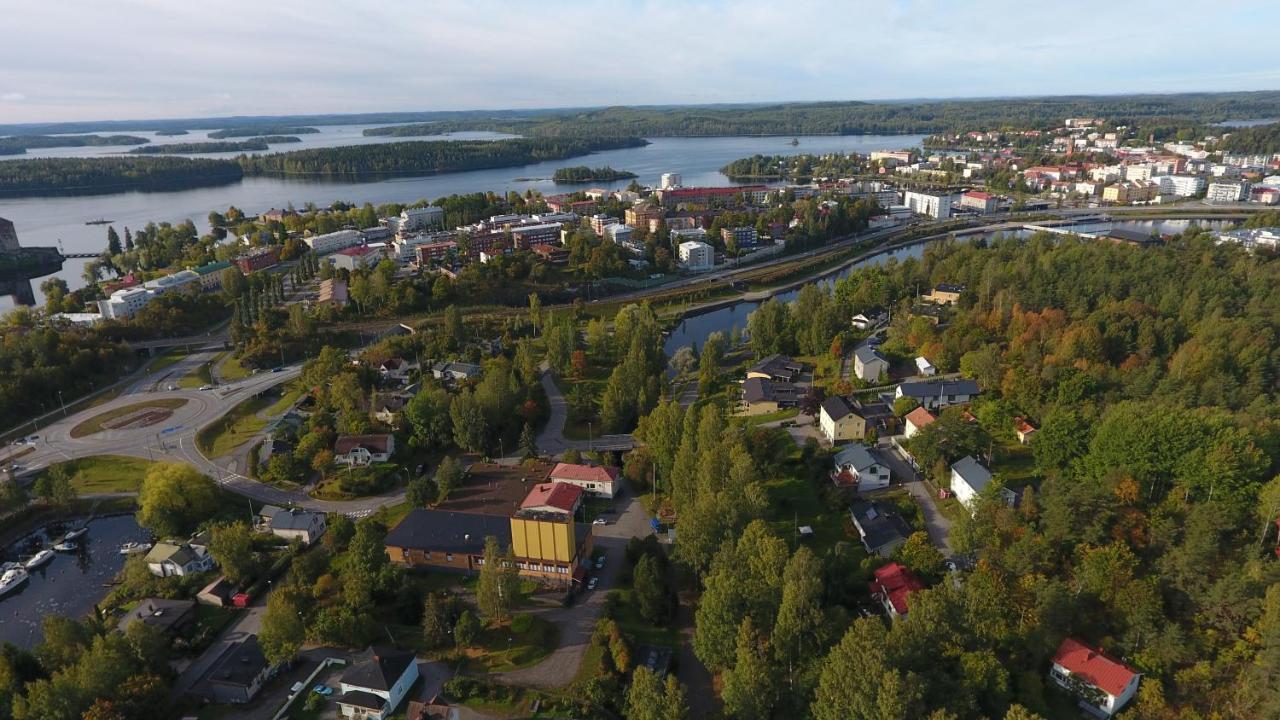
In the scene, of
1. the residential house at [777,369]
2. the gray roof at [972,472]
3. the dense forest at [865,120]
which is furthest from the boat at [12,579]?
the dense forest at [865,120]

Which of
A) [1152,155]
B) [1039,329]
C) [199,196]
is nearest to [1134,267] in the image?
[1039,329]

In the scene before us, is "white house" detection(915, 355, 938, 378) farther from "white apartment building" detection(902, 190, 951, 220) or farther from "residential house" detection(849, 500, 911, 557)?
"white apartment building" detection(902, 190, 951, 220)

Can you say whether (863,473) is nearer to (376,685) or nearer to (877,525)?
(877,525)

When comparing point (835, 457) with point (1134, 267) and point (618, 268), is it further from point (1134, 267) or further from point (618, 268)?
point (618, 268)

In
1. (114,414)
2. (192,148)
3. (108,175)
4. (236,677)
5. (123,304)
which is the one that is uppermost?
(192,148)

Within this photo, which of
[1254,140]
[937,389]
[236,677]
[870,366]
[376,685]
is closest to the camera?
[376,685]

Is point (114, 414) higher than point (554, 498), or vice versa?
point (554, 498)

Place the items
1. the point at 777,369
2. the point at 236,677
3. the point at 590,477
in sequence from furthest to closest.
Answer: the point at 777,369
the point at 590,477
the point at 236,677

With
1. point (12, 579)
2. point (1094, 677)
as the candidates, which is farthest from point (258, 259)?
point (1094, 677)
